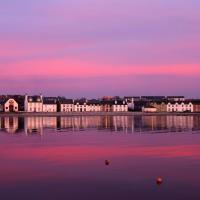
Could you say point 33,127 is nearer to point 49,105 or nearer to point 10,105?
point 10,105

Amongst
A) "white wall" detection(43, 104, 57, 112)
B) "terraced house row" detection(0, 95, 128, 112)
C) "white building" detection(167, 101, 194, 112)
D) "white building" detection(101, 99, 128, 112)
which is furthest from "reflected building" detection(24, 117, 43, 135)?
"white building" detection(167, 101, 194, 112)

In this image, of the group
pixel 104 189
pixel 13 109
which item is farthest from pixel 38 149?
pixel 13 109

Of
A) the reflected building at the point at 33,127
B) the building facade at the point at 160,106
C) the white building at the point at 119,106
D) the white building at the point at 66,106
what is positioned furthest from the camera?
the building facade at the point at 160,106

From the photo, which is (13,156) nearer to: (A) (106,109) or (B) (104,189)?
(B) (104,189)

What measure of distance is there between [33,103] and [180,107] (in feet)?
118

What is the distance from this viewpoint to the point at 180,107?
126 m

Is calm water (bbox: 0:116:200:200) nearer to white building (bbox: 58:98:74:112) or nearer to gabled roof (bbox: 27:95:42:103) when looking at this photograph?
gabled roof (bbox: 27:95:42:103)

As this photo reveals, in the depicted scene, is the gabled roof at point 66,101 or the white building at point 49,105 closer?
the white building at point 49,105

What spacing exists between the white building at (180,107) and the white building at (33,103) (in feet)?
103

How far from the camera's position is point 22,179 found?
16.9 meters

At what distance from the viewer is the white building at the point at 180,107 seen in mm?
125875

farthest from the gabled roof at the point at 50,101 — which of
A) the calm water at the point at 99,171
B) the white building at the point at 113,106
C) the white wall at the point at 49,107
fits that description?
the calm water at the point at 99,171

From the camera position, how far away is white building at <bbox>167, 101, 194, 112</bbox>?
126m

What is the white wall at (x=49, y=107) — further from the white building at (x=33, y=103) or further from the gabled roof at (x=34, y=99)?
the gabled roof at (x=34, y=99)
